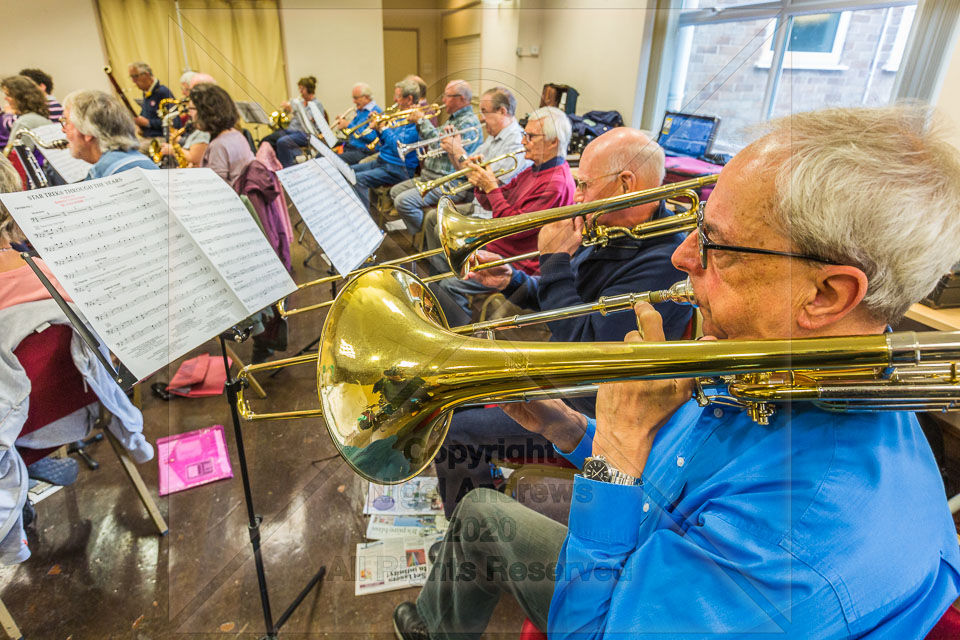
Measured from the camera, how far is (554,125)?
1.68 m

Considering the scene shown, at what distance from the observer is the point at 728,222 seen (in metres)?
0.69

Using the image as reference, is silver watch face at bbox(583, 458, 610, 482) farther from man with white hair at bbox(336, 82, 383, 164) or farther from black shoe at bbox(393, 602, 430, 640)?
man with white hair at bbox(336, 82, 383, 164)

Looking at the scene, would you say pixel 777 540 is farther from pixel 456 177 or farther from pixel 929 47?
pixel 929 47

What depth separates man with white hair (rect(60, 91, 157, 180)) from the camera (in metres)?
2.40

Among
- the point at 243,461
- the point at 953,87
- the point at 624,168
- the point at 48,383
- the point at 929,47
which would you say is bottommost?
the point at 243,461

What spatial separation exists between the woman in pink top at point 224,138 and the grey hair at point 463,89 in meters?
1.88

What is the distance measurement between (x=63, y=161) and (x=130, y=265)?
3.13 metres

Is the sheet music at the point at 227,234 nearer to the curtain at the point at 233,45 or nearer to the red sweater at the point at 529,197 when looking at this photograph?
the curtain at the point at 233,45

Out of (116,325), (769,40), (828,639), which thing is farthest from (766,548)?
(116,325)

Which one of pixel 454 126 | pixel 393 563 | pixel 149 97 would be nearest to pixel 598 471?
pixel 393 563

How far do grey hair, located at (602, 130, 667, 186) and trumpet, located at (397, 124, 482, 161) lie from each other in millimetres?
472

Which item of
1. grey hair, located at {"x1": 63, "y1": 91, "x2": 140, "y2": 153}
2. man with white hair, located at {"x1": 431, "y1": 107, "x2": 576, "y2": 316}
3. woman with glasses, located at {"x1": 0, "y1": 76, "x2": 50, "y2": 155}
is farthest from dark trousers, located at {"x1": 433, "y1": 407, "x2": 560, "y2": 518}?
woman with glasses, located at {"x1": 0, "y1": 76, "x2": 50, "y2": 155}

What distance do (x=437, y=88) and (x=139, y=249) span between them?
91cm

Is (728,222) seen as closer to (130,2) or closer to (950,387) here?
(950,387)
